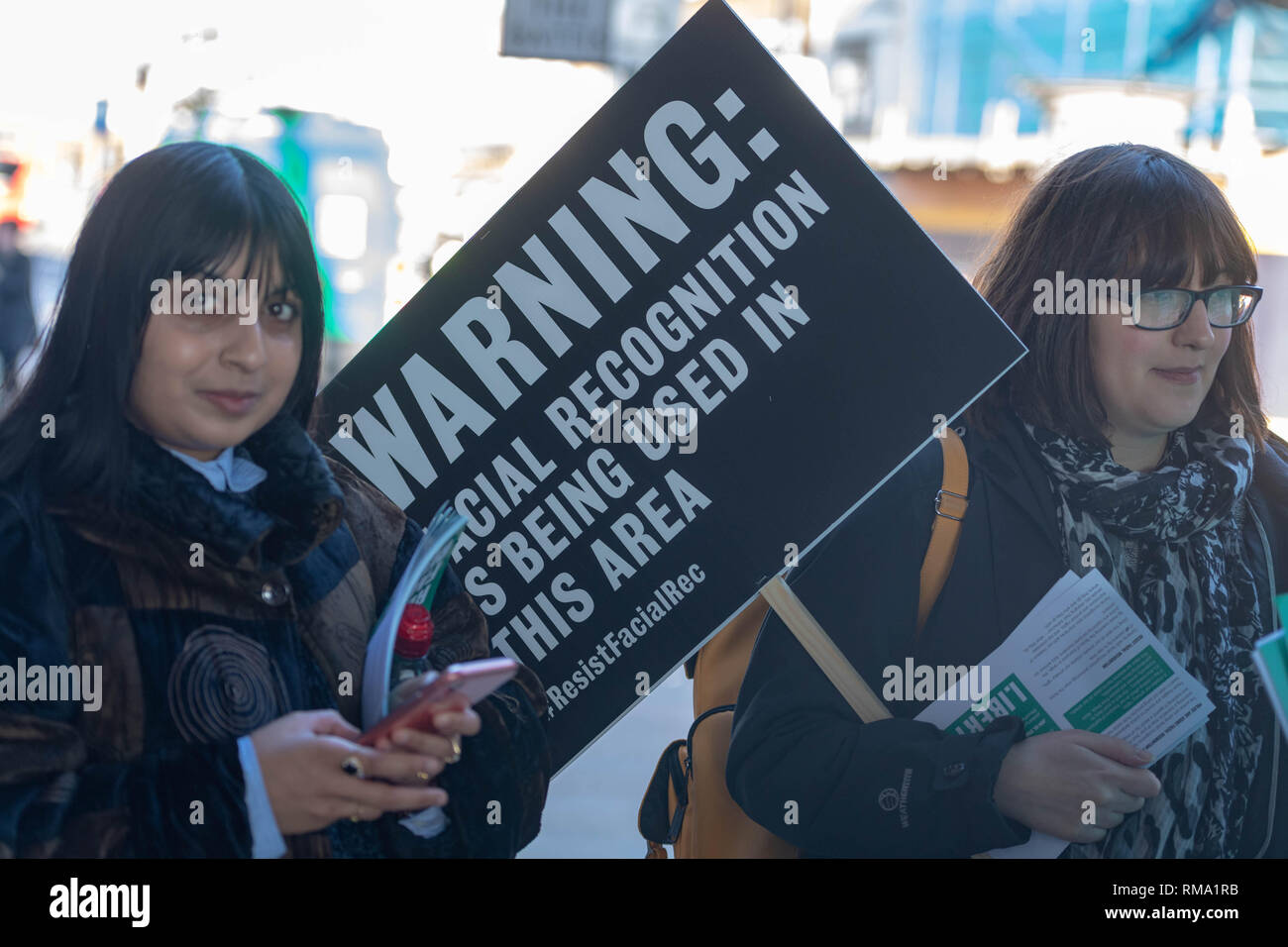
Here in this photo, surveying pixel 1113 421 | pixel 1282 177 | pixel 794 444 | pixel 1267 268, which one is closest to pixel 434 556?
pixel 794 444

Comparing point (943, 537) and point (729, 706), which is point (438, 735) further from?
point (943, 537)

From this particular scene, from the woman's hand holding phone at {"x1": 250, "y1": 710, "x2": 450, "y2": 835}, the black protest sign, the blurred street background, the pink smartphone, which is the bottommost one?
the woman's hand holding phone at {"x1": 250, "y1": 710, "x2": 450, "y2": 835}

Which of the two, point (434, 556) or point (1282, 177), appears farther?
point (1282, 177)

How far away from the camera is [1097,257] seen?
2209 millimetres

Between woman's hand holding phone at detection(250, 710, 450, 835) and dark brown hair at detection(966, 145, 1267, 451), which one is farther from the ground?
dark brown hair at detection(966, 145, 1267, 451)

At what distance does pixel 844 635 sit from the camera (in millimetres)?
2180

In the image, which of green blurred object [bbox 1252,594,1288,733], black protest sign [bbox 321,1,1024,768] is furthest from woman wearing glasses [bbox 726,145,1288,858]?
green blurred object [bbox 1252,594,1288,733]

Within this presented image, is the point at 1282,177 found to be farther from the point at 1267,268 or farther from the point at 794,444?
the point at 794,444

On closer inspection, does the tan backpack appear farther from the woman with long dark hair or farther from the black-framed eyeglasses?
the woman with long dark hair

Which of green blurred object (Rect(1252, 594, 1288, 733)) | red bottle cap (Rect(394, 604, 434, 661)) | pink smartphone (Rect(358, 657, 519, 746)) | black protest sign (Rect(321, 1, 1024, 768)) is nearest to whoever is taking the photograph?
pink smartphone (Rect(358, 657, 519, 746))

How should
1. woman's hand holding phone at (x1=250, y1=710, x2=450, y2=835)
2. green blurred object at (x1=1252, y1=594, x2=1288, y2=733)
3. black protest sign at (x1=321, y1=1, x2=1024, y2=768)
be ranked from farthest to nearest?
black protest sign at (x1=321, y1=1, x2=1024, y2=768), green blurred object at (x1=1252, y1=594, x2=1288, y2=733), woman's hand holding phone at (x1=250, y1=710, x2=450, y2=835)

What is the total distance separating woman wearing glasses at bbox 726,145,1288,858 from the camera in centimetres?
212

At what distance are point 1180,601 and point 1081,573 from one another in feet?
0.61
